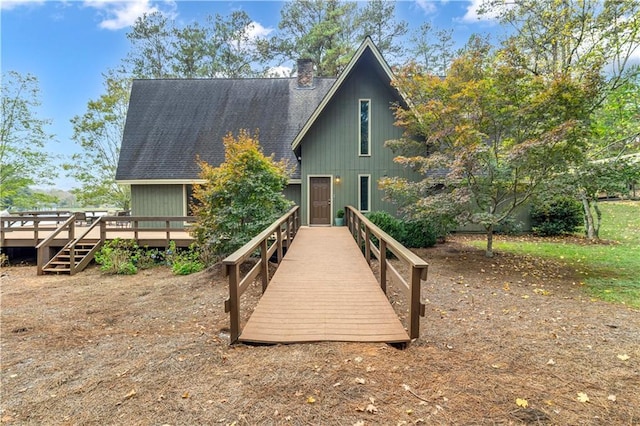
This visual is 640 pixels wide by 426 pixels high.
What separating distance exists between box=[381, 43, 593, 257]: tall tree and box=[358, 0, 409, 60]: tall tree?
49.5 feet

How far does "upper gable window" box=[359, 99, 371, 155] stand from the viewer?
12.0m

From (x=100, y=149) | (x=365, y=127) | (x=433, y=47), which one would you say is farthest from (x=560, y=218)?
(x=100, y=149)

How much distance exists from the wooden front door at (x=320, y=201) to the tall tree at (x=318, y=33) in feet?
38.5

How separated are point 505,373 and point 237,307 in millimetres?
2699

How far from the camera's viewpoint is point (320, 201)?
12258 mm

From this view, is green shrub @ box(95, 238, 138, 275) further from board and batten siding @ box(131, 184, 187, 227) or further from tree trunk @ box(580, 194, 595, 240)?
tree trunk @ box(580, 194, 595, 240)

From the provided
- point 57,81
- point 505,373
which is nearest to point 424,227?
point 505,373

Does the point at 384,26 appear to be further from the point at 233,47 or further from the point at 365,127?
the point at 365,127

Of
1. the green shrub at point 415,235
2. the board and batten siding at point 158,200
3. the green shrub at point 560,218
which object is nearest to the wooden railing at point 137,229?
the board and batten siding at point 158,200

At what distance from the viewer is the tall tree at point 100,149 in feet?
57.1

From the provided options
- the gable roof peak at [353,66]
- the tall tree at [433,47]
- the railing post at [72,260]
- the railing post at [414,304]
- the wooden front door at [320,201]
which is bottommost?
the railing post at [72,260]

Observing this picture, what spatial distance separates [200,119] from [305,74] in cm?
530

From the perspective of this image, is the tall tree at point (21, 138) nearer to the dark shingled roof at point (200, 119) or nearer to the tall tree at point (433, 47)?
the dark shingled roof at point (200, 119)

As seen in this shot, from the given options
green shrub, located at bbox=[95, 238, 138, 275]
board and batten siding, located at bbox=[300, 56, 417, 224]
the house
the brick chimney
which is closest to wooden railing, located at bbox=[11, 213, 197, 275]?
green shrub, located at bbox=[95, 238, 138, 275]
